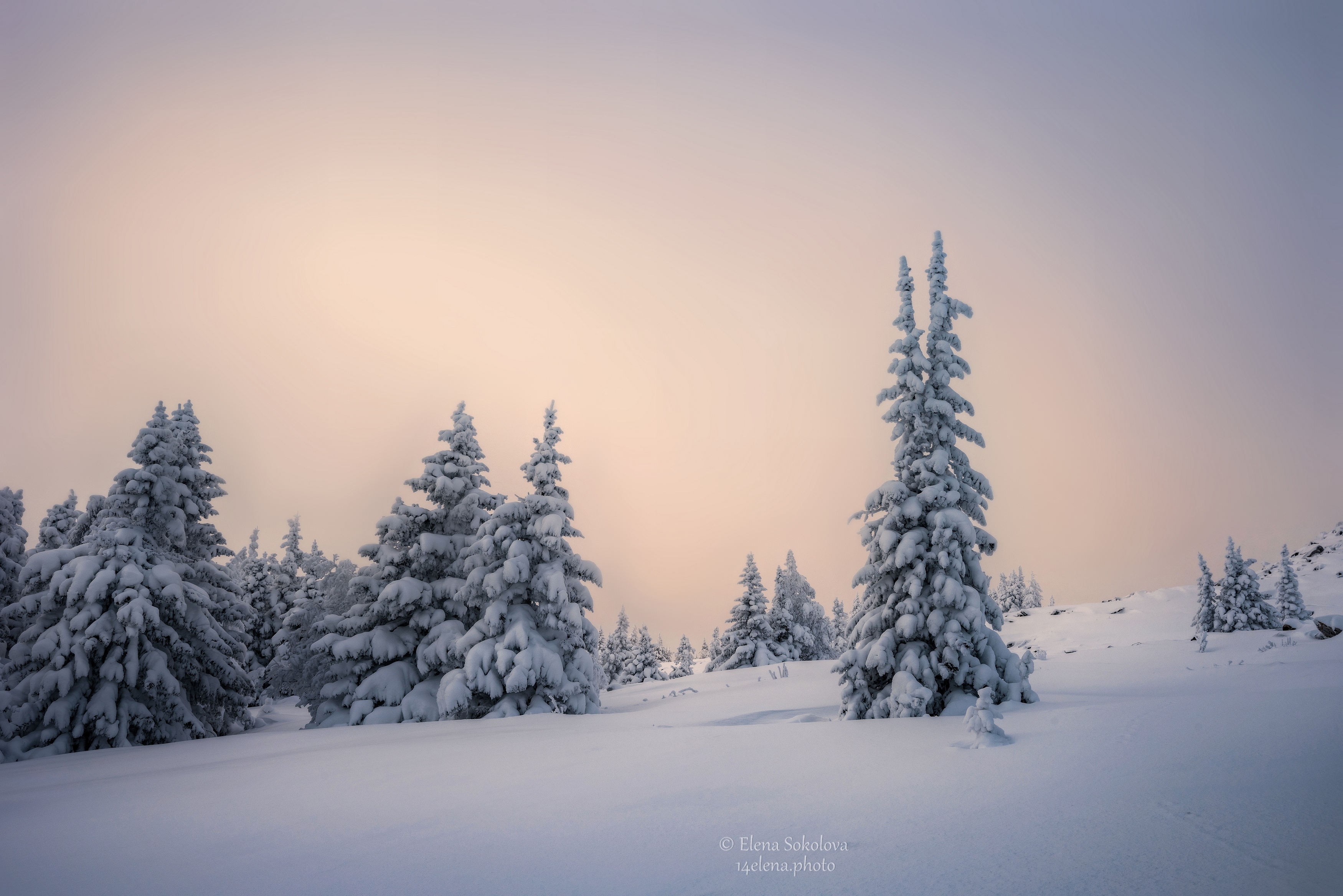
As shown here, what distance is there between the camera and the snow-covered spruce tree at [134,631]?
15875 mm

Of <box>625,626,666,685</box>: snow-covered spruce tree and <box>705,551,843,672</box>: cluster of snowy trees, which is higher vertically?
<box>705,551,843,672</box>: cluster of snowy trees

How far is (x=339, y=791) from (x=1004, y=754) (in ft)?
24.4

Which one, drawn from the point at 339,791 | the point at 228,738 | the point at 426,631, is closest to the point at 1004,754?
the point at 339,791

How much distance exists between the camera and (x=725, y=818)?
17.5 feet

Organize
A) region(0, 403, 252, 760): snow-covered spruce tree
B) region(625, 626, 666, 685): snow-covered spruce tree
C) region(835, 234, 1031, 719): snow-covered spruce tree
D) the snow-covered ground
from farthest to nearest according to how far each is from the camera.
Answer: region(625, 626, 666, 685): snow-covered spruce tree → region(0, 403, 252, 760): snow-covered spruce tree → region(835, 234, 1031, 719): snow-covered spruce tree → the snow-covered ground

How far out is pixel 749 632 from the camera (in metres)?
44.6

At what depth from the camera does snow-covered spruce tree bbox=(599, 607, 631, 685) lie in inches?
2435

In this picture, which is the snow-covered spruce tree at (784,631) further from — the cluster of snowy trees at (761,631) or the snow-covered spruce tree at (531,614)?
the snow-covered spruce tree at (531,614)

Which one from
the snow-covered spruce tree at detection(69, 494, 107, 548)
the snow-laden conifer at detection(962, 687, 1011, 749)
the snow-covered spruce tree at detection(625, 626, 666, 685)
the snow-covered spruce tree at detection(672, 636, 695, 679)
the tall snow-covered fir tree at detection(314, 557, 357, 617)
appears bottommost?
the snow-covered spruce tree at detection(672, 636, 695, 679)

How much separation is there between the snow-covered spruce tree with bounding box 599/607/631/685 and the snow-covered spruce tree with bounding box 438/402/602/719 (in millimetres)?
41465

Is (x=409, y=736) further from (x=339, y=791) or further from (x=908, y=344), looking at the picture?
(x=908, y=344)

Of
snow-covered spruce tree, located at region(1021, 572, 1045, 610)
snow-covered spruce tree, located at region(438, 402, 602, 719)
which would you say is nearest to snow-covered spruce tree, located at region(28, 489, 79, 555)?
snow-covered spruce tree, located at region(438, 402, 602, 719)

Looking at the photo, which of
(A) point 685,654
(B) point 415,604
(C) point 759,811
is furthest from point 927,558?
(A) point 685,654

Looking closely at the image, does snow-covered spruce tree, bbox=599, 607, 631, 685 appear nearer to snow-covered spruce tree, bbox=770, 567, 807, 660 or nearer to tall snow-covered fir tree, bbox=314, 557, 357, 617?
snow-covered spruce tree, bbox=770, 567, 807, 660
